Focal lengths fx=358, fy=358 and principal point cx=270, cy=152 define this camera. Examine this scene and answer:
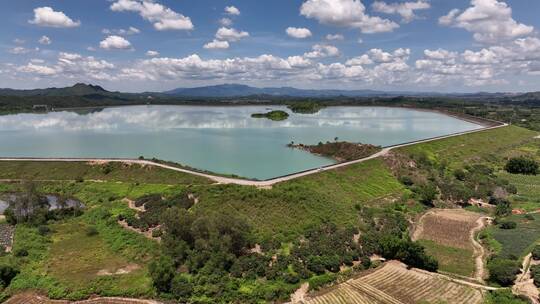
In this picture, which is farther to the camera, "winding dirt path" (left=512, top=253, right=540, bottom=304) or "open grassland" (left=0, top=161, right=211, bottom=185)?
"open grassland" (left=0, top=161, right=211, bottom=185)

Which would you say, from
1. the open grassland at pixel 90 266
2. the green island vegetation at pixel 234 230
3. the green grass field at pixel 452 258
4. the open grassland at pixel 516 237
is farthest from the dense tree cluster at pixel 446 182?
the open grassland at pixel 90 266

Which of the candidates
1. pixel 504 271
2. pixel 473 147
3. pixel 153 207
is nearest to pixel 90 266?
pixel 153 207

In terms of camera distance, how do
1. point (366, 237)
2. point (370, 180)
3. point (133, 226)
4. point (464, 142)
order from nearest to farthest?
point (366, 237), point (133, 226), point (370, 180), point (464, 142)

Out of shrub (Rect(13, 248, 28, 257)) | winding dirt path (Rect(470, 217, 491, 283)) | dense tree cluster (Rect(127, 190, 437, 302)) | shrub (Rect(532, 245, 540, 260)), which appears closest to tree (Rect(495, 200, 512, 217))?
winding dirt path (Rect(470, 217, 491, 283))

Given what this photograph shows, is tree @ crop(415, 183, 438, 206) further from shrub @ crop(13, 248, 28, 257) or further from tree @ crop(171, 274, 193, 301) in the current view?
shrub @ crop(13, 248, 28, 257)

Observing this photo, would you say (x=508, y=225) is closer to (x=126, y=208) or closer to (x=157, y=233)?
(x=157, y=233)

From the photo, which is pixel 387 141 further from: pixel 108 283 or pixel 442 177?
pixel 108 283

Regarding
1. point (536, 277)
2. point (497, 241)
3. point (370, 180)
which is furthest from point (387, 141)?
point (536, 277)
